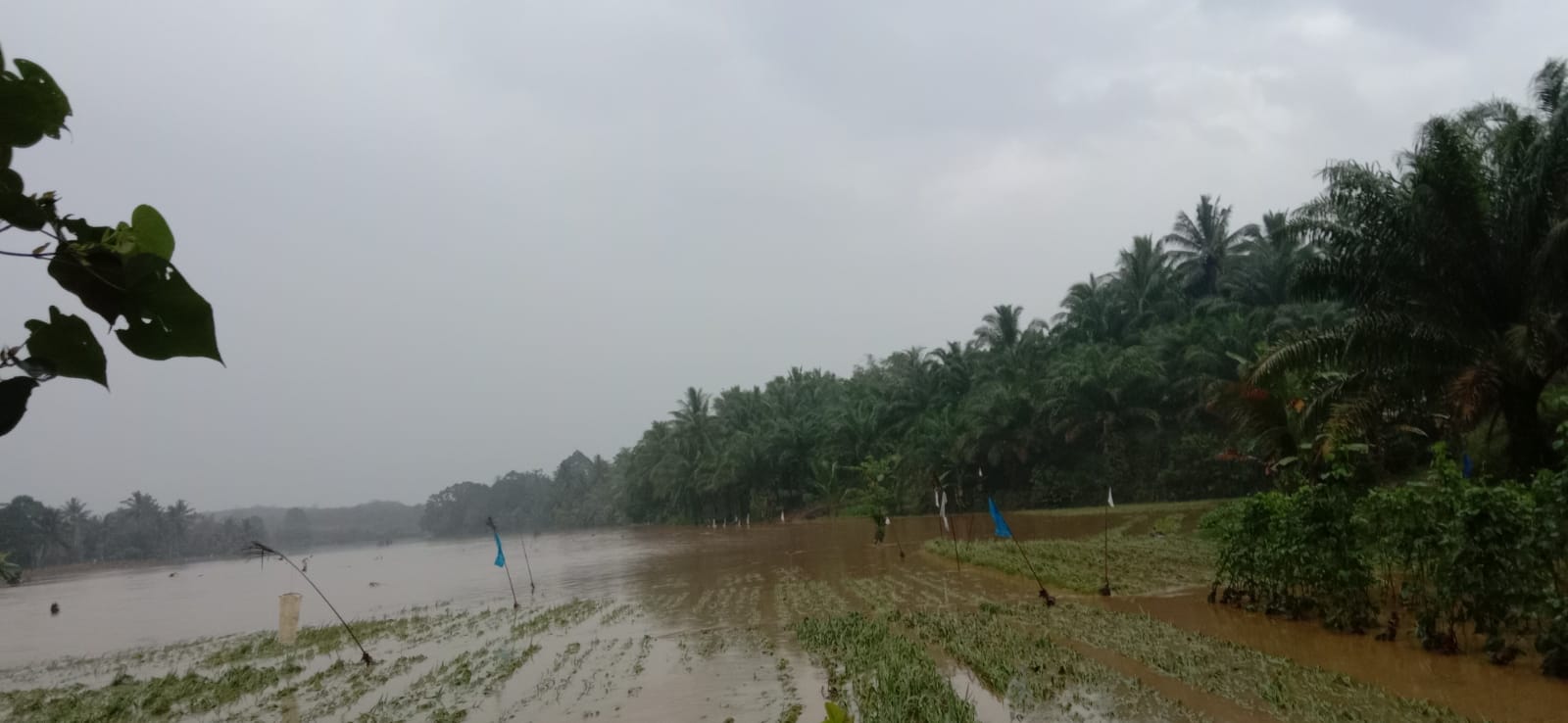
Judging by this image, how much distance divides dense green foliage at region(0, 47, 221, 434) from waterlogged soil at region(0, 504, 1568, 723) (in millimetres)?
5935

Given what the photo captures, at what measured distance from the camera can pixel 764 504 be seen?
5647 centimetres

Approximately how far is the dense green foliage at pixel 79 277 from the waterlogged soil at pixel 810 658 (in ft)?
19.5

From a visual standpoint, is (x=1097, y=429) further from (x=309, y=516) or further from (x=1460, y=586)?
(x=309, y=516)

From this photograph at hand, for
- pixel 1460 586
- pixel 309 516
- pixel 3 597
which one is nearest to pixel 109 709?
pixel 1460 586

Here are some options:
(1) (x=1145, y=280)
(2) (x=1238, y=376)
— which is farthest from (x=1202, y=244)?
(2) (x=1238, y=376)

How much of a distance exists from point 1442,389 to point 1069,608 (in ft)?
20.7

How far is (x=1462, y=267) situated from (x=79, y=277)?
46.9 feet

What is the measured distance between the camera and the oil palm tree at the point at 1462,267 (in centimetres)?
1070

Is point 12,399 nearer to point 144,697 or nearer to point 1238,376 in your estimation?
point 144,697

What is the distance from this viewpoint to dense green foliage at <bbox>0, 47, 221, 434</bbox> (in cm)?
102

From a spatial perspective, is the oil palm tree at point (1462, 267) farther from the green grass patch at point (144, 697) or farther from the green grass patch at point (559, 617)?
the green grass patch at point (144, 697)

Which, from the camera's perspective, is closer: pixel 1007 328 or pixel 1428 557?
pixel 1428 557

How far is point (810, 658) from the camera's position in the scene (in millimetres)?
9391

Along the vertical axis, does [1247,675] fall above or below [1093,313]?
below
